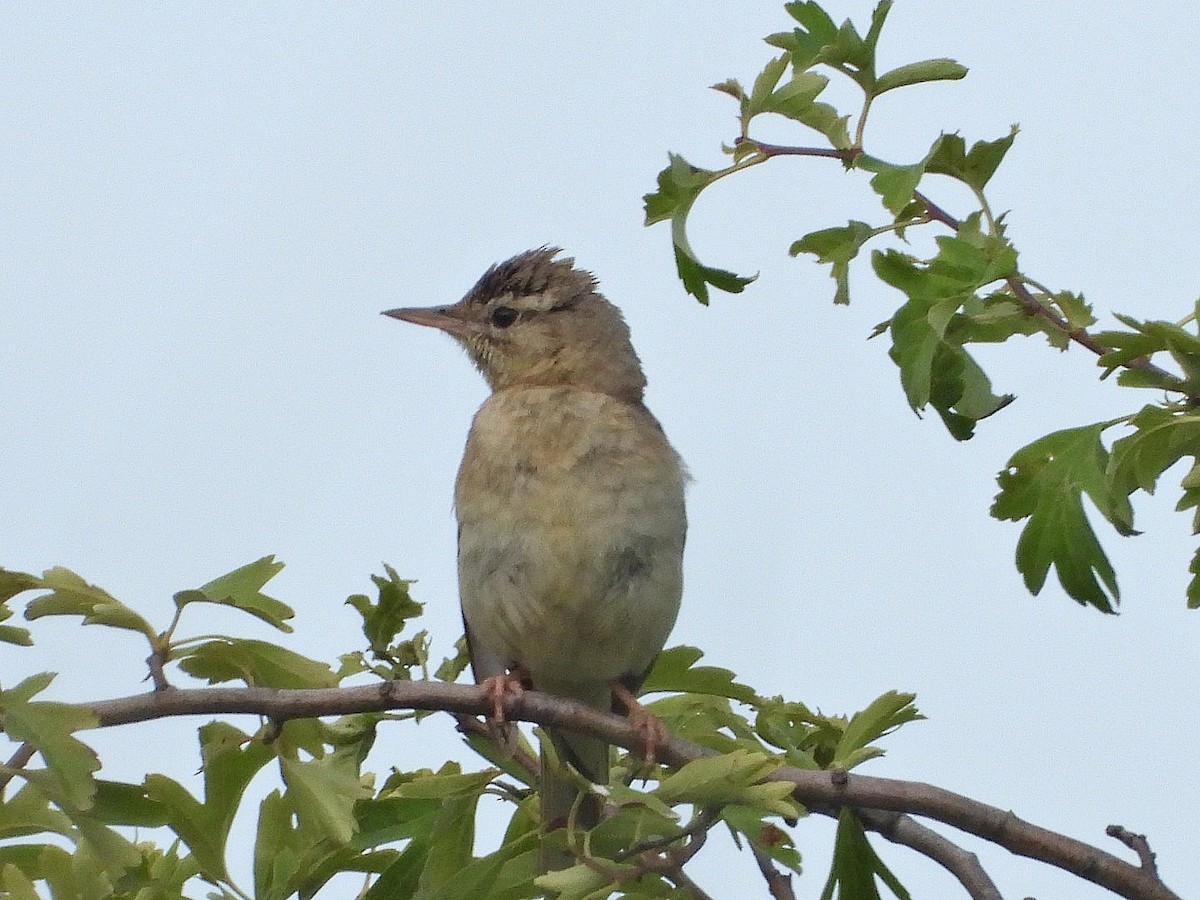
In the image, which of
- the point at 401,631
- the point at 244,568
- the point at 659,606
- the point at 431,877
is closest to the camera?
the point at 244,568

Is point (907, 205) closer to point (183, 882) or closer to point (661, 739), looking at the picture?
point (661, 739)

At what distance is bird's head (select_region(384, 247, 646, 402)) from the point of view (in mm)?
5348

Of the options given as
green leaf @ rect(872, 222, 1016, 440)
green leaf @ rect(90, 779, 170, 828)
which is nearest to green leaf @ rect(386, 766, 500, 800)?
green leaf @ rect(90, 779, 170, 828)

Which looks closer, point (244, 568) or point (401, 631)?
point (244, 568)

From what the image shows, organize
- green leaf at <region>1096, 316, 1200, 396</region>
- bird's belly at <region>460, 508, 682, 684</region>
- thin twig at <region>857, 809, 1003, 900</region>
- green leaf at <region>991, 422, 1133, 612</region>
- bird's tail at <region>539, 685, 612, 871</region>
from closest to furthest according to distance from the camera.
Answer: green leaf at <region>1096, 316, 1200, 396</region> → thin twig at <region>857, 809, 1003, 900</region> → green leaf at <region>991, 422, 1133, 612</region> → bird's tail at <region>539, 685, 612, 871</region> → bird's belly at <region>460, 508, 682, 684</region>

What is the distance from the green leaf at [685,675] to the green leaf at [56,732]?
4.82ft

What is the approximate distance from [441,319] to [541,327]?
0.45 m

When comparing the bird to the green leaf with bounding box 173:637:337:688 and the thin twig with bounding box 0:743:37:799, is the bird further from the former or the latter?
the thin twig with bounding box 0:743:37:799

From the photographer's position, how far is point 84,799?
2627mm

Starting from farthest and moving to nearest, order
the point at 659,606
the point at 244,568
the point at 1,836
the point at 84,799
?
the point at 659,606 → the point at 244,568 → the point at 1,836 → the point at 84,799

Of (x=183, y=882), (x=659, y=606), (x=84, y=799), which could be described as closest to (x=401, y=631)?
(x=183, y=882)

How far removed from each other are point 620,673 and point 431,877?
1489mm

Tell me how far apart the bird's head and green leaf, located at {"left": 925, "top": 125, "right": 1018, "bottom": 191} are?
7.86 feet

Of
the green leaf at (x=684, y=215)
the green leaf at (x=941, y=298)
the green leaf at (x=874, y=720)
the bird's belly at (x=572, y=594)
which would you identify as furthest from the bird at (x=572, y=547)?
the green leaf at (x=941, y=298)
